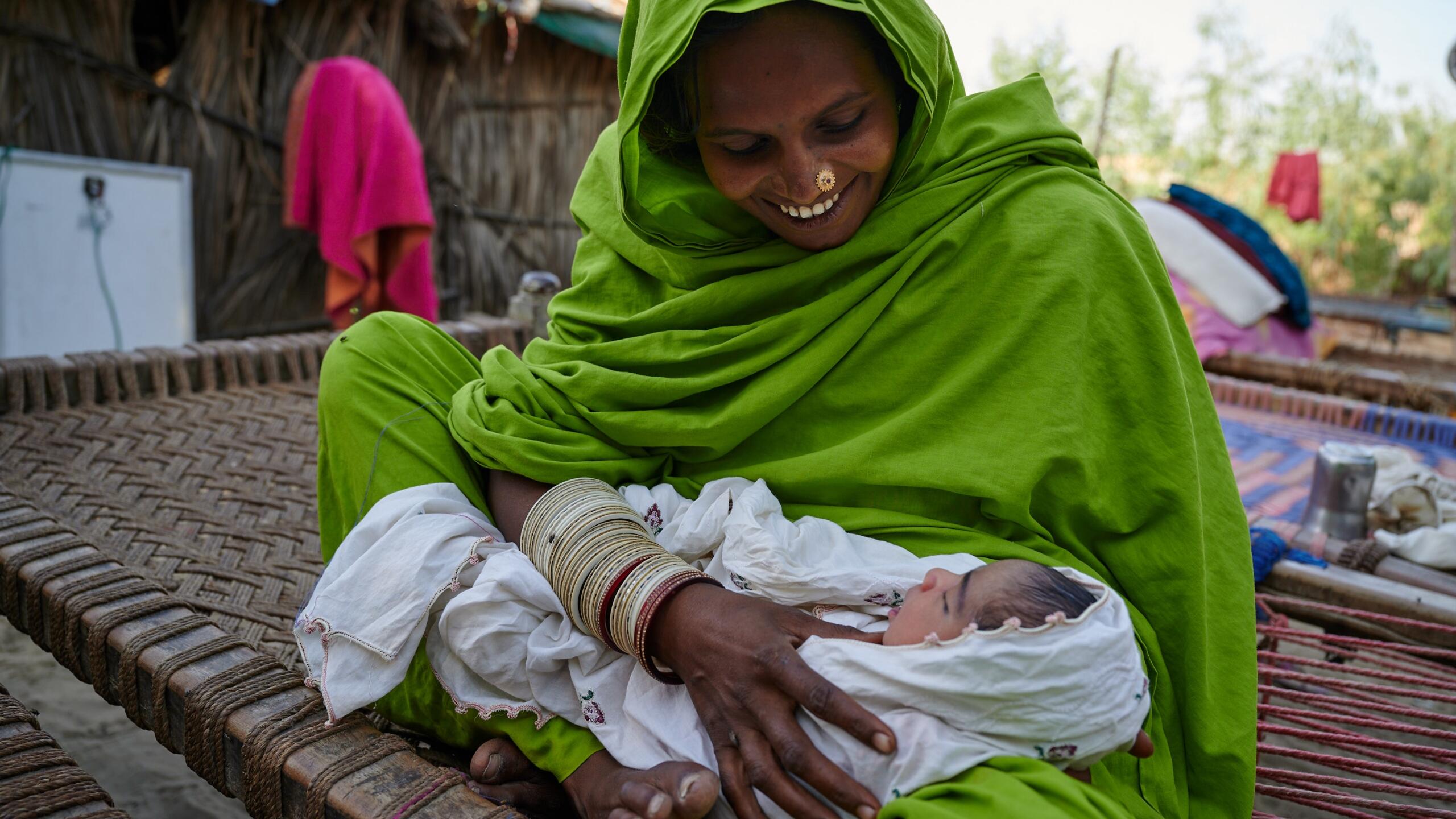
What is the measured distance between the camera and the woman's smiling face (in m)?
1.41

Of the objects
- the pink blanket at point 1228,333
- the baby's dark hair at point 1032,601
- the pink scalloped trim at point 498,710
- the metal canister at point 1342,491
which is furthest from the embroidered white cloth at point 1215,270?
the pink scalloped trim at point 498,710

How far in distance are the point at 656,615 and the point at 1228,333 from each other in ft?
16.7

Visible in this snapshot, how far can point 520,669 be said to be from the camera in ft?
4.41

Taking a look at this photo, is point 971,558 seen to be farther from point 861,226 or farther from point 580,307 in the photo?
point 580,307

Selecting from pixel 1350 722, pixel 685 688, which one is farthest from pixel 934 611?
pixel 1350 722

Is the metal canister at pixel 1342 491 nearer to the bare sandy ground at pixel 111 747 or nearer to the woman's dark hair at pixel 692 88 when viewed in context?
the woman's dark hair at pixel 692 88

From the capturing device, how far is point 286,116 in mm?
5316

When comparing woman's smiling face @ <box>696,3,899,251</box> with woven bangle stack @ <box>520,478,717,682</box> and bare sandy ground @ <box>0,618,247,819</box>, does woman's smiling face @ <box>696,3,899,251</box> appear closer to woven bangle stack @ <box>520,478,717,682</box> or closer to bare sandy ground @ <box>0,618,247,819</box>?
woven bangle stack @ <box>520,478,717,682</box>

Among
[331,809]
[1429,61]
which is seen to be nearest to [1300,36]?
[1429,61]

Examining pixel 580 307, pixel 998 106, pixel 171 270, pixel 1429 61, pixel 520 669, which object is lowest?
pixel 171 270

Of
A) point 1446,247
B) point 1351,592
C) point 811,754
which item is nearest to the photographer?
point 811,754

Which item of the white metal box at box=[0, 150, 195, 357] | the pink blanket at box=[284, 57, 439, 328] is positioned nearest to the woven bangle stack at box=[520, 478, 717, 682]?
the pink blanket at box=[284, 57, 439, 328]

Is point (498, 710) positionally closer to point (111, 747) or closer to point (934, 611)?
point (934, 611)

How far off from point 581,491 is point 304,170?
400cm
